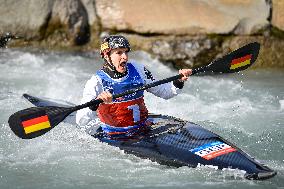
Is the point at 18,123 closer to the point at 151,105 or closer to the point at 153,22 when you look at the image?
the point at 151,105

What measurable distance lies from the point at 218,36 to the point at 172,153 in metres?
5.27

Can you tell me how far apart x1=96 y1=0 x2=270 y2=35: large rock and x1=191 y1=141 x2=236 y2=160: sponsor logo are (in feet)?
16.7

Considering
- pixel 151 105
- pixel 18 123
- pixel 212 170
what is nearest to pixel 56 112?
pixel 18 123

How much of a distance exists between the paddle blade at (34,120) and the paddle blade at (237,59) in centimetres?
175

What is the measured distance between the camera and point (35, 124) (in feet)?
19.7

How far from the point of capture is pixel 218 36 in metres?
10.7

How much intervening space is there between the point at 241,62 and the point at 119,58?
5.07 feet

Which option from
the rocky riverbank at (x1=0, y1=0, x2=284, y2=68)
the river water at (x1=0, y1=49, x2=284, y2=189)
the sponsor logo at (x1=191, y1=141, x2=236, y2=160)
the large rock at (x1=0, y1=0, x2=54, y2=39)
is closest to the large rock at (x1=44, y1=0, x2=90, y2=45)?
the rocky riverbank at (x1=0, y1=0, x2=284, y2=68)

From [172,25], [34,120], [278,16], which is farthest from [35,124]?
[278,16]

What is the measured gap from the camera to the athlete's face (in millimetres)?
6066

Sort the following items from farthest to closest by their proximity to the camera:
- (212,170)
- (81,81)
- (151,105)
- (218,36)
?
(218,36)
(81,81)
(151,105)
(212,170)

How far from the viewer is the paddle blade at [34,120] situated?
19.3 feet

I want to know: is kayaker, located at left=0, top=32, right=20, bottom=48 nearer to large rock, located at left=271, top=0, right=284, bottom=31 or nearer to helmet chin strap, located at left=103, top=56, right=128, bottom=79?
large rock, located at left=271, top=0, right=284, bottom=31

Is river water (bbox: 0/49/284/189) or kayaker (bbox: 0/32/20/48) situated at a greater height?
kayaker (bbox: 0/32/20/48)
